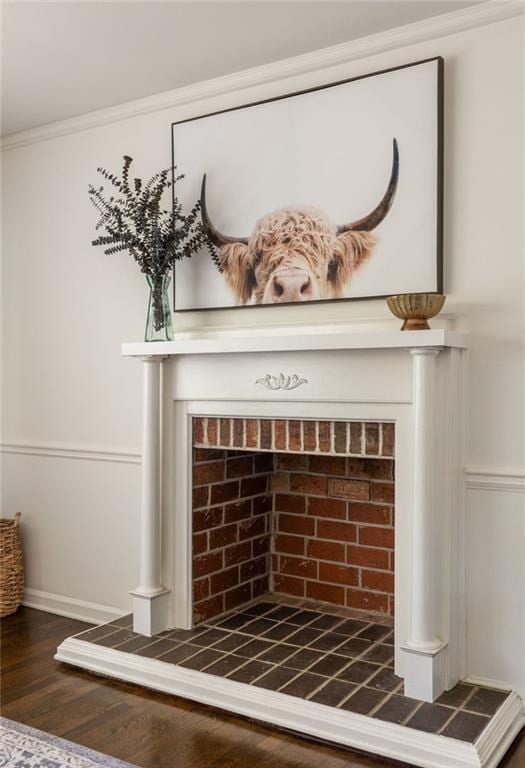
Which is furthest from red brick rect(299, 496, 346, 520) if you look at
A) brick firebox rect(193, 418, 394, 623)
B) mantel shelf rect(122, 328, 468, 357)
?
mantel shelf rect(122, 328, 468, 357)

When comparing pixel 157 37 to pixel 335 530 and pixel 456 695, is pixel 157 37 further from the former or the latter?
pixel 456 695

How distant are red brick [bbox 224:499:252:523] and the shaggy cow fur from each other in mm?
932

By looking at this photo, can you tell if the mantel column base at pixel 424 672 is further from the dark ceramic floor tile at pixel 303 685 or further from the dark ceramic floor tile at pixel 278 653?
the dark ceramic floor tile at pixel 278 653

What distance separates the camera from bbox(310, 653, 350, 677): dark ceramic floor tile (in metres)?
2.61

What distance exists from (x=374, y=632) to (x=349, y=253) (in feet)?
5.19

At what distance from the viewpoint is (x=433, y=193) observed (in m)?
2.60

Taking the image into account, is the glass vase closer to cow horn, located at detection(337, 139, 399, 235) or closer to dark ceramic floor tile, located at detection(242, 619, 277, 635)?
cow horn, located at detection(337, 139, 399, 235)

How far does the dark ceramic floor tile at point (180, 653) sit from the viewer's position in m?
2.72

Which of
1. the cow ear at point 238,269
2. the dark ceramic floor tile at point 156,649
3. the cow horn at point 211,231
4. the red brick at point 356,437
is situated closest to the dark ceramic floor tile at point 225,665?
the dark ceramic floor tile at point 156,649

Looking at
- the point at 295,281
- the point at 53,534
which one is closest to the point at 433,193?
the point at 295,281

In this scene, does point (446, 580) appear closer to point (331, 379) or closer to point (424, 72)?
point (331, 379)

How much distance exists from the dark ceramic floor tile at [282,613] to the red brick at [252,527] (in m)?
0.35

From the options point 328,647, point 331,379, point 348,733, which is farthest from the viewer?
point 328,647

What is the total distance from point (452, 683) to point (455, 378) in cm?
105
